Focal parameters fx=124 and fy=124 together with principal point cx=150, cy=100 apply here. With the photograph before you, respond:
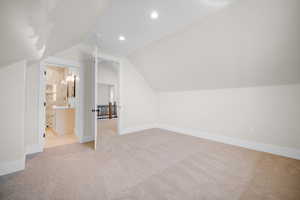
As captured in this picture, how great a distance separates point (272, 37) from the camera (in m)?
1.99

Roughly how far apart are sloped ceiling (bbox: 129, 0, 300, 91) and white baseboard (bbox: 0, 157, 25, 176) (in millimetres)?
3501

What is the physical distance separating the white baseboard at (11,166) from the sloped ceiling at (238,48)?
3501mm

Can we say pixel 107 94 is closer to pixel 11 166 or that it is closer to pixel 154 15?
pixel 11 166

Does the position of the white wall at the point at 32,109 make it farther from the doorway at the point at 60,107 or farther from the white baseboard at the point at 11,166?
the white baseboard at the point at 11,166

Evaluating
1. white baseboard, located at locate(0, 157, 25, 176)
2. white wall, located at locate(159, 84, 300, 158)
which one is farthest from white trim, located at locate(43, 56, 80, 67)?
white wall, located at locate(159, 84, 300, 158)

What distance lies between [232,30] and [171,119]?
3.16 meters

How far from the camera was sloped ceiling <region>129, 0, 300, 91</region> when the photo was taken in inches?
71.9

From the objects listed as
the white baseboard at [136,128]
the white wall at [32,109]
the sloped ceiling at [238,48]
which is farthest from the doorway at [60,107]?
the sloped ceiling at [238,48]

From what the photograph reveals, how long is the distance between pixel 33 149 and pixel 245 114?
473 centimetres

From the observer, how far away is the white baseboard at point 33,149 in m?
2.53

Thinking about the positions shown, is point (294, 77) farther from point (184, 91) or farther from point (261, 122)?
point (184, 91)

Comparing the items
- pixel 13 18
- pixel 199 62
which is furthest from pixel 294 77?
pixel 13 18

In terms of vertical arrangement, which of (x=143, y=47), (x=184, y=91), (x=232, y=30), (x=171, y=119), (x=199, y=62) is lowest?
(x=171, y=119)

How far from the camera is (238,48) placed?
2359mm
